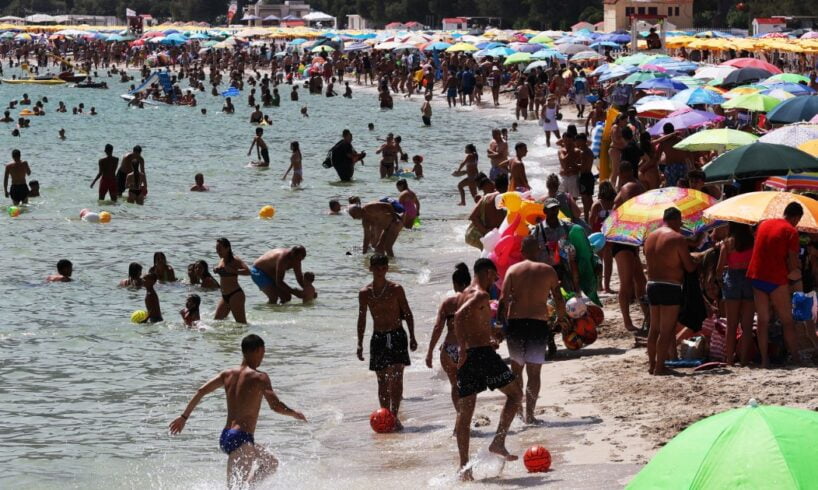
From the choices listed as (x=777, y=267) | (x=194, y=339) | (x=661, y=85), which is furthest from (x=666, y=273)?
(x=661, y=85)

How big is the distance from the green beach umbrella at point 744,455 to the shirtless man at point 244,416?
3.31m

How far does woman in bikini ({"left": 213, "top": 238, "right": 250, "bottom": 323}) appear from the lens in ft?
41.0

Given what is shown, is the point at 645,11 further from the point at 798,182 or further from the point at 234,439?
the point at 234,439

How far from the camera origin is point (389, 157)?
85.3 ft

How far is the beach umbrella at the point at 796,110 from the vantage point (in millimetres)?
15141

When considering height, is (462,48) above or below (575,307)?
above

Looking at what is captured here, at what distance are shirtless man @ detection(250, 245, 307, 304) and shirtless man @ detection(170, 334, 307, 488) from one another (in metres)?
6.12

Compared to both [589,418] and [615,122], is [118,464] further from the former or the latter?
[615,122]

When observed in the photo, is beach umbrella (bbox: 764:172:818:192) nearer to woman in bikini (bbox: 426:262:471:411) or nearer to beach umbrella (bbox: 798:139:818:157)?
beach umbrella (bbox: 798:139:818:157)

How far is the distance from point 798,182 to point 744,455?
23.4ft

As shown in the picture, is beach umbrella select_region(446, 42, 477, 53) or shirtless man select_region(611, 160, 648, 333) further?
beach umbrella select_region(446, 42, 477, 53)

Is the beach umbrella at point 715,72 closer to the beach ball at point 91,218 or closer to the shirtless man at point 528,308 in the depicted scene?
A: the beach ball at point 91,218

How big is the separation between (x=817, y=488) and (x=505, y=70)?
47646 mm

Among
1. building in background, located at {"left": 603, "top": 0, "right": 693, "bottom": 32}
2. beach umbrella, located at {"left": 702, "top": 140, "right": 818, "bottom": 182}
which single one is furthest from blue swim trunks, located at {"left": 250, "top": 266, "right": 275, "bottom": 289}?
building in background, located at {"left": 603, "top": 0, "right": 693, "bottom": 32}
